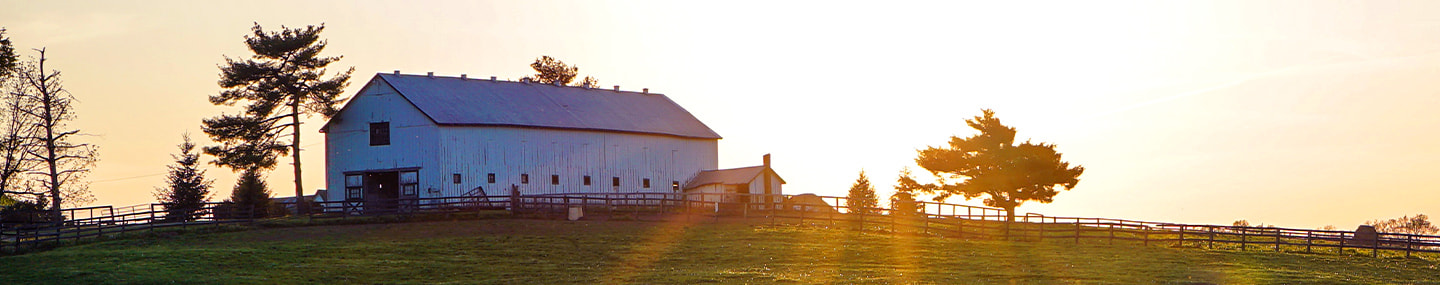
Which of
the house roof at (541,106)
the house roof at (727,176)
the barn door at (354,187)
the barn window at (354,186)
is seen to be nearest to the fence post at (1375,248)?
the house roof at (727,176)

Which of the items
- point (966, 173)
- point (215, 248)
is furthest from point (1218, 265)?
point (966, 173)

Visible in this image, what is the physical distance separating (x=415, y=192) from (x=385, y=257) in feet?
63.7

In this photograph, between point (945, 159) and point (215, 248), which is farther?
point (945, 159)

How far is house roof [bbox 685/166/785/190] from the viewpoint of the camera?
78.6 m

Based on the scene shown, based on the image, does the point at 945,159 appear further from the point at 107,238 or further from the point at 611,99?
the point at 107,238

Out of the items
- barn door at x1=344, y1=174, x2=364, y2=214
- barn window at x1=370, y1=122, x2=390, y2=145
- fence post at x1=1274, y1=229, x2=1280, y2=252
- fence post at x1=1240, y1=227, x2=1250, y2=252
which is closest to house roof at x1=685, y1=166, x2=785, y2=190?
barn window at x1=370, y1=122, x2=390, y2=145

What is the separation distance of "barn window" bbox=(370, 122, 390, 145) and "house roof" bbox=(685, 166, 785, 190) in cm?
1674

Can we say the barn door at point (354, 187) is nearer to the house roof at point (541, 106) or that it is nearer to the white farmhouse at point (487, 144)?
the white farmhouse at point (487, 144)

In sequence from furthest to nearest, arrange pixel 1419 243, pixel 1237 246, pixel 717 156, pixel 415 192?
pixel 717 156
pixel 415 192
pixel 1237 246
pixel 1419 243

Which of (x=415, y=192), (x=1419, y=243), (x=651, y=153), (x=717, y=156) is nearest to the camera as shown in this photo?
(x=1419, y=243)

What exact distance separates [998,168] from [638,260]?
122ft

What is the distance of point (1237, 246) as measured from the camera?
57812 millimetres

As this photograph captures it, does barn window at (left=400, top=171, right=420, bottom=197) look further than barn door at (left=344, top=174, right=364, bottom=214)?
No

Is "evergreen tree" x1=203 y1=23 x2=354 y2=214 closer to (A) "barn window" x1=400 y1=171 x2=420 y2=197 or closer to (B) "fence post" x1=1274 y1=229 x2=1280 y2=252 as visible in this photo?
(A) "barn window" x1=400 y1=171 x2=420 y2=197
